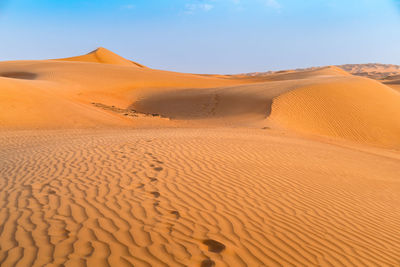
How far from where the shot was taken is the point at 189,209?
4.50 metres

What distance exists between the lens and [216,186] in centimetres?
556

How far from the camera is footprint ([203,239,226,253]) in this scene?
3.49 meters

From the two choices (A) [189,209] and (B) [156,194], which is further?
(B) [156,194]

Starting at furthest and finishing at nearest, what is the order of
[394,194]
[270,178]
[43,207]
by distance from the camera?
[394,194], [270,178], [43,207]

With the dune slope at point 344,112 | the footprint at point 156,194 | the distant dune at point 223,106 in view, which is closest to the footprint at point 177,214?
the footprint at point 156,194

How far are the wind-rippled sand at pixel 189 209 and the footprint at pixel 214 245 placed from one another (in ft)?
0.06

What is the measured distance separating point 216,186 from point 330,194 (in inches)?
84.0

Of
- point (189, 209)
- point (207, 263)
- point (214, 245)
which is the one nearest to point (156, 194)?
point (189, 209)

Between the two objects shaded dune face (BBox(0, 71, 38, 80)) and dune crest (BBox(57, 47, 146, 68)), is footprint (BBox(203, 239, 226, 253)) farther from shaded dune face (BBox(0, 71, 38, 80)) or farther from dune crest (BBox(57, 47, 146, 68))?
dune crest (BBox(57, 47, 146, 68))

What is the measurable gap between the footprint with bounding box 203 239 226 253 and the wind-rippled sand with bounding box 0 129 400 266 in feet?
0.06

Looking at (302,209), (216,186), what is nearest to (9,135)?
(216,186)

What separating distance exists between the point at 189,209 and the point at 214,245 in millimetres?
975

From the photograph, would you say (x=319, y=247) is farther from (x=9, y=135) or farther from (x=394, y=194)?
(x=9, y=135)

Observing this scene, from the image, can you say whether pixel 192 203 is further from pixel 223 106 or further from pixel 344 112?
pixel 344 112
